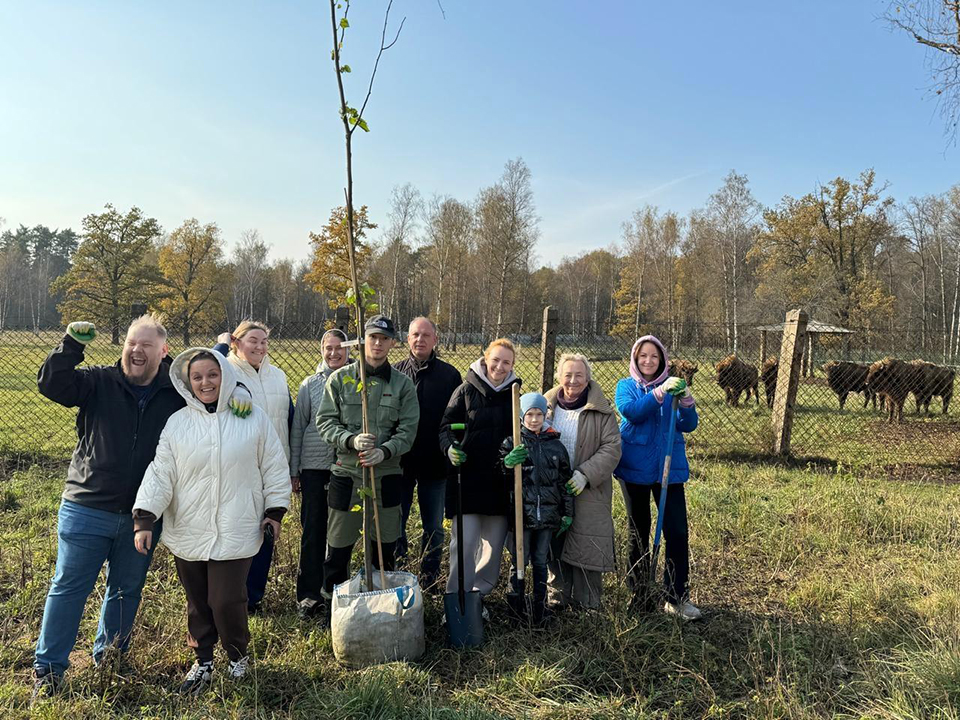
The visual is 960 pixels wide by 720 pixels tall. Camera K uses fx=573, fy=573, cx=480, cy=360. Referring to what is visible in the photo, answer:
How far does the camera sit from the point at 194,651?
2.88m

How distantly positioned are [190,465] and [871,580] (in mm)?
4110

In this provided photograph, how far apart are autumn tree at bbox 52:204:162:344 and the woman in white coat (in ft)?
103

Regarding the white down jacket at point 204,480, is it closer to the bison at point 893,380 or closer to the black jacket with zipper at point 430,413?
the black jacket with zipper at point 430,413

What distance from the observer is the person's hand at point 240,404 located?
271cm

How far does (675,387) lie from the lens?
3316 mm

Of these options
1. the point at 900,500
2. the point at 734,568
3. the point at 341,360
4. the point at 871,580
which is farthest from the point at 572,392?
the point at 900,500

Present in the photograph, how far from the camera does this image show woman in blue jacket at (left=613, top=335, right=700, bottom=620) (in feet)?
11.2

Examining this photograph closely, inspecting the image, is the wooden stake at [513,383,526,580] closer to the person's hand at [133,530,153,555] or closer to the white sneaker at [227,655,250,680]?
the white sneaker at [227,655,250,680]

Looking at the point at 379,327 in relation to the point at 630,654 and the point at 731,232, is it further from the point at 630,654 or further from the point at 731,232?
the point at 731,232

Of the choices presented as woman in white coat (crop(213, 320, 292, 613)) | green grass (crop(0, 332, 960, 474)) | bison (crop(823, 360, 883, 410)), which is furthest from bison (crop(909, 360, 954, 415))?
woman in white coat (crop(213, 320, 292, 613))

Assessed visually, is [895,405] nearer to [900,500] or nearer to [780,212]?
[900,500]

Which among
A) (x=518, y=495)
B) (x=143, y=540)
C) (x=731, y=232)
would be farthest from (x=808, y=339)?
(x=731, y=232)

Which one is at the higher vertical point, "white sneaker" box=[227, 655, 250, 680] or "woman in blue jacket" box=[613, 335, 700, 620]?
"woman in blue jacket" box=[613, 335, 700, 620]

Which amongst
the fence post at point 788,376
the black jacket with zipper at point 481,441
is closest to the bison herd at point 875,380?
the fence post at point 788,376
